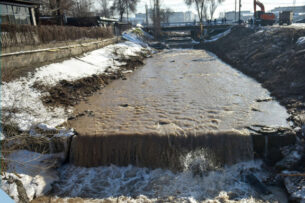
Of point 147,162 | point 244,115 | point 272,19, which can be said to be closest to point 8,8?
point 147,162

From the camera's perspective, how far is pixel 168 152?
30.4 feet

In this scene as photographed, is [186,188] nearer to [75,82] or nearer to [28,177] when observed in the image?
[28,177]

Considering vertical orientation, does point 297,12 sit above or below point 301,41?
above

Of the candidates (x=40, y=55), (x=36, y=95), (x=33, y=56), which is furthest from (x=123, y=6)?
(x=36, y=95)

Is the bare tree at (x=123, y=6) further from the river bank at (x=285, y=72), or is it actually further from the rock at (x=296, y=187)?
the rock at (x=296, y=187)

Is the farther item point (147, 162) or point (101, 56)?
point (101, 56)

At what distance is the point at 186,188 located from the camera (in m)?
8.32

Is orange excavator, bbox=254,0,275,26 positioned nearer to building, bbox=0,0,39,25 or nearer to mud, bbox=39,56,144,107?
mud, bbox=39,56,144,107

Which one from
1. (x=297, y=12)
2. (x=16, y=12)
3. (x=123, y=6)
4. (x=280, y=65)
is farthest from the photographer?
(x=297, y=12)

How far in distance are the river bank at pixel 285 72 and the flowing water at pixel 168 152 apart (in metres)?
0.57

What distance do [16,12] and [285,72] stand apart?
19531 mm

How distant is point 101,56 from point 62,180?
16362mm

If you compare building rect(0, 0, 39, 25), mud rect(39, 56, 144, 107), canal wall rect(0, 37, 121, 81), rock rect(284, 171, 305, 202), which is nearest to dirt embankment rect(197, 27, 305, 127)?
rock rect(284, 171, 305, 202)

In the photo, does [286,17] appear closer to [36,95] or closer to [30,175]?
[36,95]
